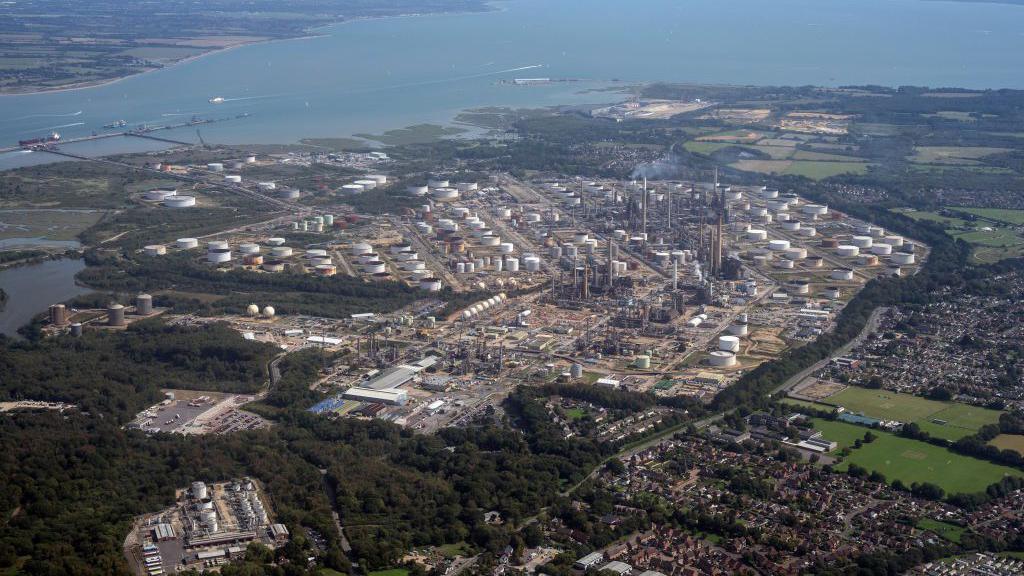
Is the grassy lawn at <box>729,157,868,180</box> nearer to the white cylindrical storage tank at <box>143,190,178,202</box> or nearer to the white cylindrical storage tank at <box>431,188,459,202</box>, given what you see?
the white cylindrical storage tank at <box>431,188,459,202</box>

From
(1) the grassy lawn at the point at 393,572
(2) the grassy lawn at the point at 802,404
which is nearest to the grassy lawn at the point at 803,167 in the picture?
(2) the grassy lawn at the point at 802,404

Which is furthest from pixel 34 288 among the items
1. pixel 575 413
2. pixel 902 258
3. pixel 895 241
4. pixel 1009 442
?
pixel 895 241

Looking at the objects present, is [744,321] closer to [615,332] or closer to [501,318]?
[615,332]

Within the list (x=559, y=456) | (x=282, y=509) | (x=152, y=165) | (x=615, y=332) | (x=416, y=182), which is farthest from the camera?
(x=152, y=165)

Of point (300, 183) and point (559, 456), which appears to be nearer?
point (559, 456)

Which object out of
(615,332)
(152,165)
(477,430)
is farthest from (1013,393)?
(152,165)

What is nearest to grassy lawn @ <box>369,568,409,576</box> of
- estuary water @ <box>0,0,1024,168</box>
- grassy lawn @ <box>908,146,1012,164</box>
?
grassy lawn @ <box>908,146,1012,164</box>

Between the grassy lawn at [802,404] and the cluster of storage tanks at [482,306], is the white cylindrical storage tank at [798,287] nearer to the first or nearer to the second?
the cluster of storage tanks at [482,306]

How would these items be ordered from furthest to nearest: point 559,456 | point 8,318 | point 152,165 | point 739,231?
point 152,165 < point 739,231 < point 8,318 < point 559,456
